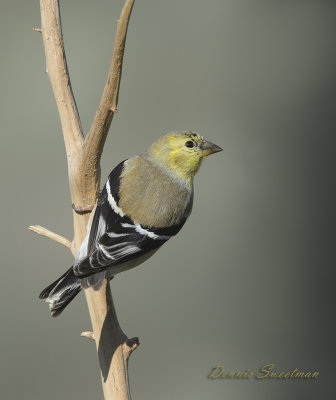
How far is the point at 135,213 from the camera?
1713 millimetres

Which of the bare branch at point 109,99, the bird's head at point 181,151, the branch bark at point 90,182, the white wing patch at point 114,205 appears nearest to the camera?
the bare branch at point 109,99

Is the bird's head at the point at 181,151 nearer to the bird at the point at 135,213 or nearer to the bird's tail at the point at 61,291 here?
the bird at the point at 135,213

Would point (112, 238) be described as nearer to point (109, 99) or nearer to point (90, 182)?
point (90, 182)

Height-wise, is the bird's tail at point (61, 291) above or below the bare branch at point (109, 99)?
below

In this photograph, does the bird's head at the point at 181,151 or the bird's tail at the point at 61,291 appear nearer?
the bird's tail at the point at 61,291

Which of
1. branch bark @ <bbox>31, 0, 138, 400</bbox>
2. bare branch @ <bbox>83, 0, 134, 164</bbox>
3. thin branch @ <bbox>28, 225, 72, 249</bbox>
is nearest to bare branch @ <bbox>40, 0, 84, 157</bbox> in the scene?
branch bark @ <bbox>31, 0, 138, 400</bbox>

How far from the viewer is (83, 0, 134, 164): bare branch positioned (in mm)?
1365

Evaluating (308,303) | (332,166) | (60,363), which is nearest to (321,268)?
(308,303)

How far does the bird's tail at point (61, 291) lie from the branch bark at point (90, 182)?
0.05 m

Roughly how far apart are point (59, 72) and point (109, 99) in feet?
0.89

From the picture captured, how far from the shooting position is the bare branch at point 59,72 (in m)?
1.65

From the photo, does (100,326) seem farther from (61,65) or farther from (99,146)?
(61,65)

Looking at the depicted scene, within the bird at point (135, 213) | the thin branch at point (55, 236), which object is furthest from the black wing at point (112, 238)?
the thin branch at point (55, 236)

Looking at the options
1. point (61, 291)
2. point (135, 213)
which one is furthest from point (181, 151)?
point (61, 291)
